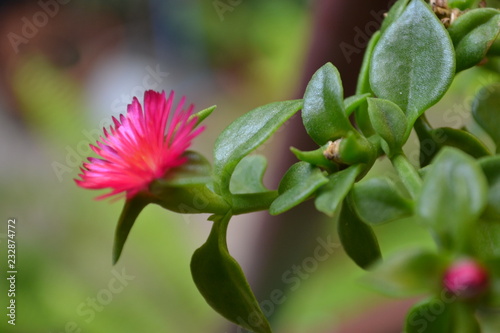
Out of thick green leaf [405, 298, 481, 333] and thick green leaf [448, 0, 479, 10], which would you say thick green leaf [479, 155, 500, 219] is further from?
thick green leaf [448, 0, 479, 10]

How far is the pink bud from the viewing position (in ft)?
0.69

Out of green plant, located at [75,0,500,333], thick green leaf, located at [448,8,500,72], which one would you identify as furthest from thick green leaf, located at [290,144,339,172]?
thick green leaf, located at [448,8,500,72]

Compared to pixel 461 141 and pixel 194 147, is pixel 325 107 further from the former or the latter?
pixel 194 147

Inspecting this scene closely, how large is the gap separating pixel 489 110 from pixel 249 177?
0.19 meters

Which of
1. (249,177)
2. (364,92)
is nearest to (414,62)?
(364,92)

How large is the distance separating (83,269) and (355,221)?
1.14 meters

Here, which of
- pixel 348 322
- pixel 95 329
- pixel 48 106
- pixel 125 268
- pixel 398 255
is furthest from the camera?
pixel 48 106

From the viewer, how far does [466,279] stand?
210 mm

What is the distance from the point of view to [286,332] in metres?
1.12

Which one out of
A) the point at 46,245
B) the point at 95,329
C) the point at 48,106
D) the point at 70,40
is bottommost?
the point at 95,329

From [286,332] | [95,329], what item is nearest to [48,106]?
[95,329]

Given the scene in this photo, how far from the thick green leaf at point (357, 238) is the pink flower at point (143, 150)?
9 centimetres

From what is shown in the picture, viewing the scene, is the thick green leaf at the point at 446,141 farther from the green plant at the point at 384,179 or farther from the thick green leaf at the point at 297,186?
the thick green leaf at the point at 297,186

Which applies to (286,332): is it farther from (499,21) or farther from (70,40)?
(70,40)
